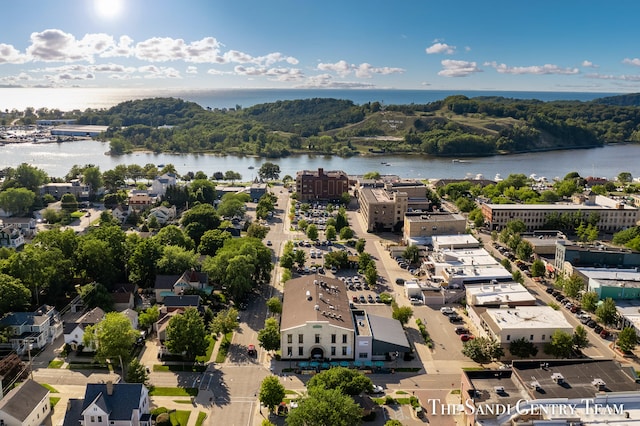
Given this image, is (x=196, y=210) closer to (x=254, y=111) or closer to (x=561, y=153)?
(x=561, y=153)

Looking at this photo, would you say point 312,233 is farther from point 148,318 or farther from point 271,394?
point 271,394

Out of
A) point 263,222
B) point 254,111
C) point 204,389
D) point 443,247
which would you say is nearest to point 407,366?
point 204,389

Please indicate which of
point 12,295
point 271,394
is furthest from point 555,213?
point 12,295

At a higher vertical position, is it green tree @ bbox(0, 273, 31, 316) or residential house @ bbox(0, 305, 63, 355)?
green tree @ bbox(0, 273, 31, 316)

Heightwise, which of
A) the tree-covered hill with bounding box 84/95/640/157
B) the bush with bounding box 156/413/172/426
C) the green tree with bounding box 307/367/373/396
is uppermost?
the tree-covered hill with bounding box 84/95/640/157

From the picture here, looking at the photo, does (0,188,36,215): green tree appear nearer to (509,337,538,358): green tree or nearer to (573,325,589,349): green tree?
(509,337,538,358): green tree

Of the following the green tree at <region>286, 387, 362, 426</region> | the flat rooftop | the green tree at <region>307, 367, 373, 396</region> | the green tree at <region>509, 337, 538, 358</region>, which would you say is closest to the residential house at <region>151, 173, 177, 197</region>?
the flat rooftop
